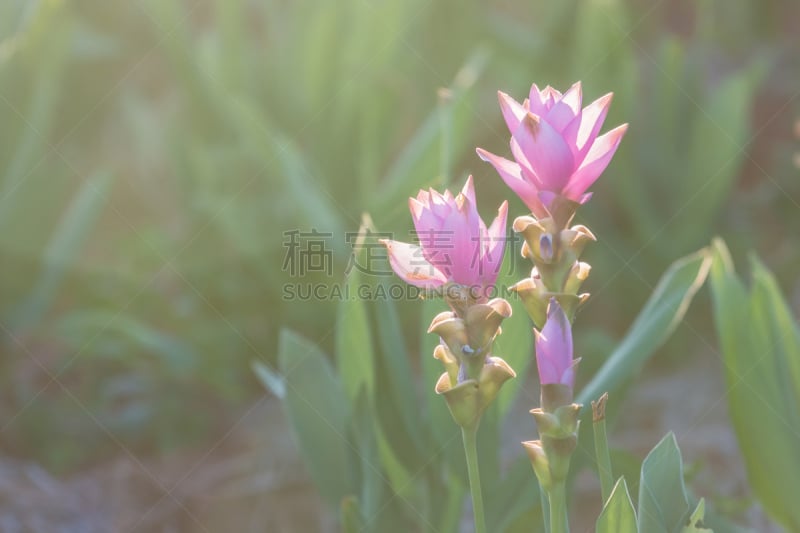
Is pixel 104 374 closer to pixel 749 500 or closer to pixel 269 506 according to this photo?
pixel 269 506

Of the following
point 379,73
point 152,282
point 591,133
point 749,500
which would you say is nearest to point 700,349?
point 749,500

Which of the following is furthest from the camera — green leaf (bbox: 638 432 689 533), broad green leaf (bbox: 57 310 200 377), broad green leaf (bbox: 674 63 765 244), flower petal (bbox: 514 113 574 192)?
broad green leaf (bbox: 674 63 765 244)

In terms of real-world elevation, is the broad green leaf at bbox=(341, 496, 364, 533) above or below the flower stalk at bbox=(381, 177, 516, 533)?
below

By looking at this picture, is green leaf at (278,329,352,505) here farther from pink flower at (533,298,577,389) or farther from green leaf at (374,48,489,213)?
pink flower at (533,298,577,389)

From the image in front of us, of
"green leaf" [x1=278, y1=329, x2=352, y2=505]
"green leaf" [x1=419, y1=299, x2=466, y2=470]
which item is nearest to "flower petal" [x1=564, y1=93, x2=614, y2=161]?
"green leaf" [x1=419, y1=299, x2=466, y2=470]

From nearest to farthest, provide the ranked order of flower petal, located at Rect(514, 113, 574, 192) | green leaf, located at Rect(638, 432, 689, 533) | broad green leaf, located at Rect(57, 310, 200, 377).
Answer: flower petal, located at Rect(514, 113, 574, 192), green leaf, located at Rect(638, 432, 689, 533), broad green leaf, located at Rect(57, 310, 200, 377)

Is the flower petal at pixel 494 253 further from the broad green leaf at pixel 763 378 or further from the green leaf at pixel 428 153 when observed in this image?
the green leaf at pixel 428 153
